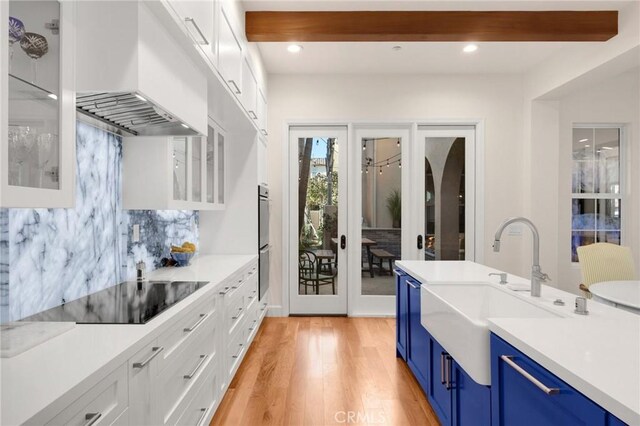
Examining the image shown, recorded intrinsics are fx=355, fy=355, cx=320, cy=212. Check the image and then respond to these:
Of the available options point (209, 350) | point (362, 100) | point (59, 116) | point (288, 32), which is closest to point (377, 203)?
point (362, 100)

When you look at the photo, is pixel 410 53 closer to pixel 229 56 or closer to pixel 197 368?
pixel 229 56

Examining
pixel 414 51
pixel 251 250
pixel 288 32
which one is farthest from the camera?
pixel 414 51

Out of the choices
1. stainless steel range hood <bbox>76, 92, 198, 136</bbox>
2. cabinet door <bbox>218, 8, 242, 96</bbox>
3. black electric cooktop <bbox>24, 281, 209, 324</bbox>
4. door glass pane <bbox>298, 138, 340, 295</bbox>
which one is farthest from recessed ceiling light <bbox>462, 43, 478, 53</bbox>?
black electric cooktop <bbox>24, 281, 209, 324</bbox>

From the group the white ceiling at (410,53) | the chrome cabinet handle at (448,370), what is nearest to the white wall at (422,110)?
the white ceiling at (410,53)

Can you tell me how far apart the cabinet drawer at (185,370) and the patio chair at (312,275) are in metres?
2.34

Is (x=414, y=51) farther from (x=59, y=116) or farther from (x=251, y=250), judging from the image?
(x=59, y=116)

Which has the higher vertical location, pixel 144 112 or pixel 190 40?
pixel 190 40

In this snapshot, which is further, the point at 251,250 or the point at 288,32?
the point at 251,250

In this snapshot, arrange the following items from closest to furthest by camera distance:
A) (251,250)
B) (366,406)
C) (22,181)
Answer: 1. (22,181)
2. (366,406)
3. (251,250)

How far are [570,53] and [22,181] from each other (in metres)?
4.47

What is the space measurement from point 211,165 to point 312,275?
1983 mm

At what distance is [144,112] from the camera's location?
1.72m

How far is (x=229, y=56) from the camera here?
2414 mm

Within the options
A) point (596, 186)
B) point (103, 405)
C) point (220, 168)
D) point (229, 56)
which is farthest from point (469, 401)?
point (596, 186)
